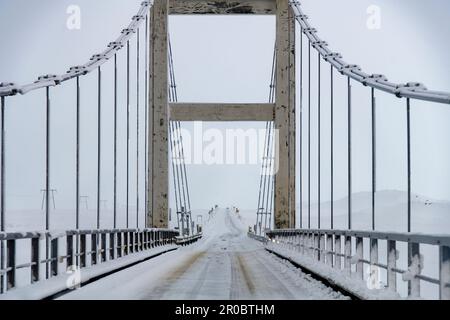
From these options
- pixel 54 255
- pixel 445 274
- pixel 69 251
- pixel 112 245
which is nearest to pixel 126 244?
pixel 112 245

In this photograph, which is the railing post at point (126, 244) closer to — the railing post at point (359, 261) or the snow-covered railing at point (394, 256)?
the snow-covered railing at point (394, 256)

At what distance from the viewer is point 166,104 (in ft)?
134

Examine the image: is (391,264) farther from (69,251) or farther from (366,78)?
(366,78)

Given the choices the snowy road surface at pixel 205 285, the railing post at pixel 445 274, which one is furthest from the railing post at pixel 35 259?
the railing post at pixel 445 274

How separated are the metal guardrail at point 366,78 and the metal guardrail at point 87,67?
610 cm

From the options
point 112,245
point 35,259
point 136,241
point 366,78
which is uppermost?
point 366,78

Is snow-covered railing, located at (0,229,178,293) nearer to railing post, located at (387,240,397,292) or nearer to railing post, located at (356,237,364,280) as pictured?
railing post, located at (356,237,364,280)

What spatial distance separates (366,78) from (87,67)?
7.73 meters

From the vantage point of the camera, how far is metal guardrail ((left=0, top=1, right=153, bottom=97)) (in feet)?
55.4

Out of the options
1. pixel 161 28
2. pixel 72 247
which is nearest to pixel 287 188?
pixel 161 28

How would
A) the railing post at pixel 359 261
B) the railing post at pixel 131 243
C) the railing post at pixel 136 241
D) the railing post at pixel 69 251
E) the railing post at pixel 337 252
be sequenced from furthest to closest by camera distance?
the railing post at pixel 136 241
the railing post at pixel 131 243
the railing post at pixel 337 252
the railing post at pixel 69 251
the railing post at pixel 359 261

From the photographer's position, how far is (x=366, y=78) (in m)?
20.7

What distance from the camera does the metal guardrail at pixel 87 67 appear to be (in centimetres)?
1687

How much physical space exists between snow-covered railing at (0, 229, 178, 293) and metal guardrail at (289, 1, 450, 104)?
5934 millimetres
